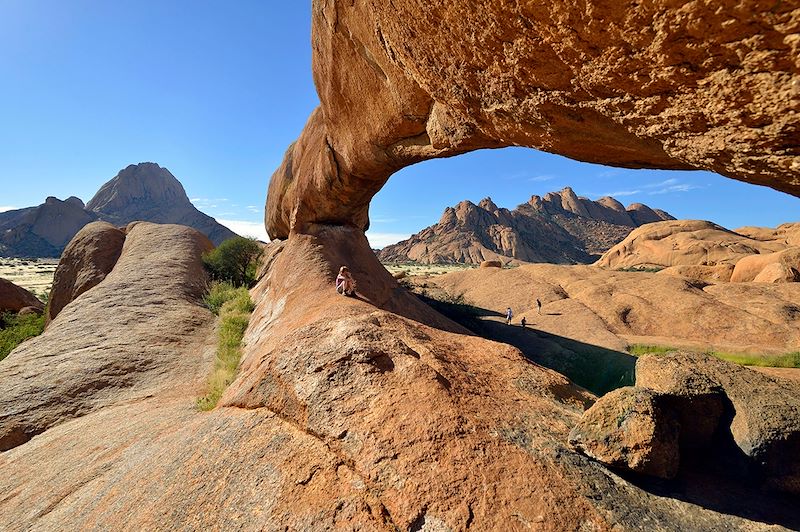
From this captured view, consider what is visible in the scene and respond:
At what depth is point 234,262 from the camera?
19.8m

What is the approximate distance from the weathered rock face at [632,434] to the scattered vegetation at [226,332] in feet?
19.4

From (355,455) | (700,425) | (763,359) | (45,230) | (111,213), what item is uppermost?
(111,213)

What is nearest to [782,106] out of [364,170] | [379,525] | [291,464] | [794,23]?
[794,23]

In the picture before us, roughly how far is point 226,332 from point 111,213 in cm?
13794

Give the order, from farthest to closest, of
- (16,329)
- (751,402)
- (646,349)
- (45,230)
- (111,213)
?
(111,213) → (45,230) → (16,329) → (646,349) → (751,402)

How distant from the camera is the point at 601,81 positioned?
3.21m

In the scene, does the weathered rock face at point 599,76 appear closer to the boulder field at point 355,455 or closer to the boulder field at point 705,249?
the boulder field at point 355,455

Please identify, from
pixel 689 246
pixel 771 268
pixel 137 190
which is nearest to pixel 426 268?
pixel 689 246

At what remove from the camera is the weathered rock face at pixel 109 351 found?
8.19 meters

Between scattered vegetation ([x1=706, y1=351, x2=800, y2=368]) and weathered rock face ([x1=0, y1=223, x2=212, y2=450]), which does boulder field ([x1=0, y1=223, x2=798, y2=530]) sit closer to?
weathered rock face ([x1=0, y1=223, x2=212, y2=450])

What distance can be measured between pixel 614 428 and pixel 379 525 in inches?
82.8

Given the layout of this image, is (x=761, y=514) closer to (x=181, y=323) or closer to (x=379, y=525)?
(x=379, y=525)

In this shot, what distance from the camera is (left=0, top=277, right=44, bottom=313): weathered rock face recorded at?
2175 cm

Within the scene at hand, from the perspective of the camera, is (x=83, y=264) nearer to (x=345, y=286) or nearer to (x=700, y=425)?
(x=345, y=286)
